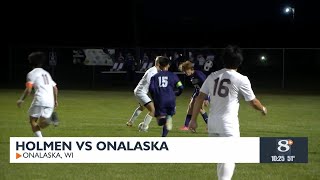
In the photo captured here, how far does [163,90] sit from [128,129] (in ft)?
10.8

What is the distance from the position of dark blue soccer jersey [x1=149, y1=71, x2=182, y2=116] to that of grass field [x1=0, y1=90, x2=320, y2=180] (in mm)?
1805

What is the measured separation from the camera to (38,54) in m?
11.7

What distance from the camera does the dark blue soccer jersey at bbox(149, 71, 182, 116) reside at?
13.1 metres

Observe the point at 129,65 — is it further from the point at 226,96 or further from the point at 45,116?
the point at 226,96

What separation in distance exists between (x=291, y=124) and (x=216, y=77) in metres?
10.4

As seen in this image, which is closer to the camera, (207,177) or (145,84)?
(207,177)

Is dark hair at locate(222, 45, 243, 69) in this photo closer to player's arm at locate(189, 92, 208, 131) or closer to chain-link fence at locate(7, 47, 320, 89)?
player's arm at locate(189, 92, 208, 131)

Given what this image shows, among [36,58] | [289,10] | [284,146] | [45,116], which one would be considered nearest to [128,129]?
[45,116]

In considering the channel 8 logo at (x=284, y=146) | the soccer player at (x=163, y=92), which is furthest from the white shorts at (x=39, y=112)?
the channel 8 logo at (x=284, y=146)

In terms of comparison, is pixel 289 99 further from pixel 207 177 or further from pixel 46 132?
pixel 207 177

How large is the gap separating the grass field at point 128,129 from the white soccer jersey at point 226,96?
152cm

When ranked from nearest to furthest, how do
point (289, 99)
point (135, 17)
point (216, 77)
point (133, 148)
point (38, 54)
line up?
point (216, 77) < point (133, 148) < point (38, 54) < point (289, 99) < point (135, 17)

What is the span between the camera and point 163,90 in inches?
516

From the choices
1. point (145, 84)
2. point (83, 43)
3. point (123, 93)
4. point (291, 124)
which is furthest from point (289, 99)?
point (83, 43)
